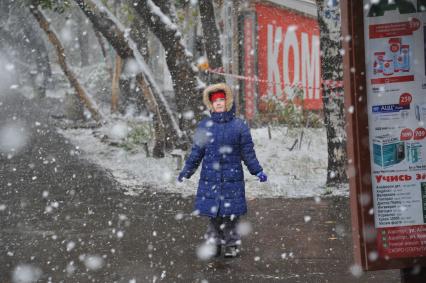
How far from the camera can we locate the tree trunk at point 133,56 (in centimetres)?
1295

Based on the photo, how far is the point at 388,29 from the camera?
4.25 m

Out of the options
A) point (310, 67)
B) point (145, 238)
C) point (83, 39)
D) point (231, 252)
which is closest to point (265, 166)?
point (145, 238)

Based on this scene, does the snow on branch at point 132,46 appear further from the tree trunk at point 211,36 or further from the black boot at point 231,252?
the black boot at point 231,252

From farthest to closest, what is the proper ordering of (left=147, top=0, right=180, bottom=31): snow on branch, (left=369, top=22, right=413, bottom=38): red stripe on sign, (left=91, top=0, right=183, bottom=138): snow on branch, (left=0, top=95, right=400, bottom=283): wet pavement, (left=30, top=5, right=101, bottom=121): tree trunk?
(left=30, top=5, right=101, bottom=121): tree trunk → (left=91, top=0, right=183, bottom=138): snow on branch → (left=147, top=0, right=180, bottom=31): snow on branch → (left=0, top=95, right=400, bottom=283): wet pavement → (left=369, top=22, right=413, bottom=38): red stripe on sign

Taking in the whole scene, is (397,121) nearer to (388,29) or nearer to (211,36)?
(388,29)

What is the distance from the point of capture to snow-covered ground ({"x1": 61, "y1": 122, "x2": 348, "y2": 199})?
10547mm

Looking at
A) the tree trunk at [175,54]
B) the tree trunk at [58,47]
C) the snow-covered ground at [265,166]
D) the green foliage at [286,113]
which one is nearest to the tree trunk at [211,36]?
the snow-covered ground at [265,166]

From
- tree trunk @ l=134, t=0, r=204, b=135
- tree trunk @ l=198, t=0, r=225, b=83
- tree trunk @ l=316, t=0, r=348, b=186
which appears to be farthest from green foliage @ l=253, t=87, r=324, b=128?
tree trunk @ l=316, t=0, r=348, b=186

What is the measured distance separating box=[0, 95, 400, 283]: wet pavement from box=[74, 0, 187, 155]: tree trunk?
7.33 ft

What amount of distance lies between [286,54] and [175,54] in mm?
6488

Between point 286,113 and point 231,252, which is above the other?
point 286,113

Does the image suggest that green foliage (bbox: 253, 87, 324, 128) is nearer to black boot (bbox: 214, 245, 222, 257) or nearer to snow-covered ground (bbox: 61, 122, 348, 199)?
snow-covered ground (bbox: 61, 122, 348, 199)

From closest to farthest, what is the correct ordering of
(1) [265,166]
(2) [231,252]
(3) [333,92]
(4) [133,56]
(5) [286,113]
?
(2) [231,252] → (3) [333,92] → (1) [265,166] → (4) [133,56] → (5) [286,113]

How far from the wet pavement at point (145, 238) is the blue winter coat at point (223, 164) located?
0.52m
